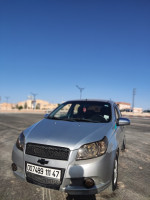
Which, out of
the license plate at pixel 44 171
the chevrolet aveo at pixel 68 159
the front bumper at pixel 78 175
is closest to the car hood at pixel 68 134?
the chevrolet aveo at pixel 68 159

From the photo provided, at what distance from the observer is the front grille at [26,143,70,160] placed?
221 centimetres

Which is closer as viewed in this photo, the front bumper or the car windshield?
the front bumper

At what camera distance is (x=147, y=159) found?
4.54 meters

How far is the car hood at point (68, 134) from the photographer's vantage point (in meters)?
2.30

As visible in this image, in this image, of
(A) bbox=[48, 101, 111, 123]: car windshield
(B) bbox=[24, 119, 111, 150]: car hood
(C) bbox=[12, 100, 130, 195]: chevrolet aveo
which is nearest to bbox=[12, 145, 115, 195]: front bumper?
(C) bbox=[12, 100, 130, 195]: chevrolet aveo

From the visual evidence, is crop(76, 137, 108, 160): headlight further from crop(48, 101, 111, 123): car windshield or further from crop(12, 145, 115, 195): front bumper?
crop(48, 101, 111, 123): car windshield

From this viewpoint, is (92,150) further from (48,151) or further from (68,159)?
(48,151)

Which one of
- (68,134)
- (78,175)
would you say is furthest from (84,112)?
(78,175)

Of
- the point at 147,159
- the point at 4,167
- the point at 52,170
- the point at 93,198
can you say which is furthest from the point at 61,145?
the point at 147,159

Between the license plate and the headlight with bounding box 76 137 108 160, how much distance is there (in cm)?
36

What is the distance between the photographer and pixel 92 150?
229 centimetres

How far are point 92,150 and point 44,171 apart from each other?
2.47ft

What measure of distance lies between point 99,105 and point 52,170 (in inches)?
85.6

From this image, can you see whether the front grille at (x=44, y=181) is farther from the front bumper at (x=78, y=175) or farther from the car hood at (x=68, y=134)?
the car hood at (x=68, y=134)
